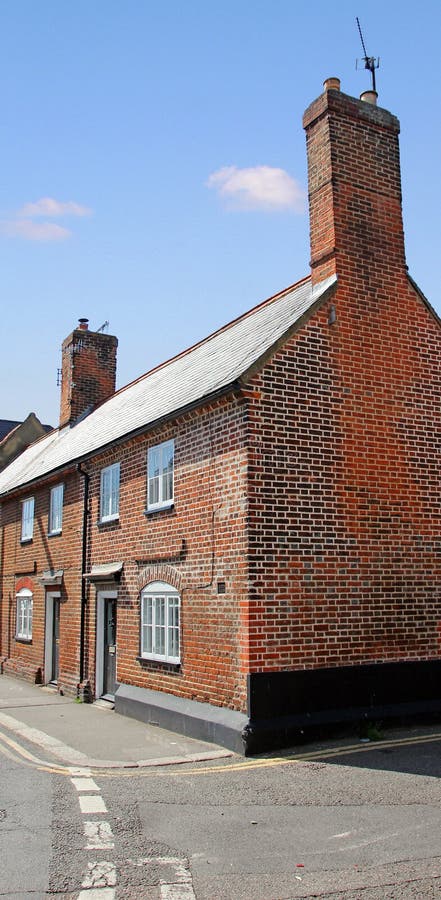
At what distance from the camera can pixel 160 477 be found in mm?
12609

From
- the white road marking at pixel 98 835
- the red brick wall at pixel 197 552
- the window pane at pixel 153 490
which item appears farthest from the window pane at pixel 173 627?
the white road marking at pixel 98 835

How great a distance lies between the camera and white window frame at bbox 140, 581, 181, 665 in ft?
38.2

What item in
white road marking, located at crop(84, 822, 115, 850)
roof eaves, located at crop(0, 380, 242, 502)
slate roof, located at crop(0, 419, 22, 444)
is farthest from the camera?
slate roof, located at crop(0, 419, 22, 444)

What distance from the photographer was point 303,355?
10.6 metres

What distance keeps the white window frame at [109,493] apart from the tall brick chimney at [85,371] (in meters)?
8.12

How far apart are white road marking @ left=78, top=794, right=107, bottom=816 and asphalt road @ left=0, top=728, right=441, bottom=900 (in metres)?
0.01

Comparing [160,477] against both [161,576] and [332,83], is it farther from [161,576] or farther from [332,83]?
[332,83]

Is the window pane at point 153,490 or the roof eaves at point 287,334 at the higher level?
the roof eaves at point 287,334

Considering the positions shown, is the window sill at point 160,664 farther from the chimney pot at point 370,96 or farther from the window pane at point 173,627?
the chimney pot at point 370,96

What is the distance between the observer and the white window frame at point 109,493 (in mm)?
14555

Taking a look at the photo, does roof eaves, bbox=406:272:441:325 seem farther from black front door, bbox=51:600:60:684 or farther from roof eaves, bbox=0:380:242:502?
black front door, bbox=51:600:60:684

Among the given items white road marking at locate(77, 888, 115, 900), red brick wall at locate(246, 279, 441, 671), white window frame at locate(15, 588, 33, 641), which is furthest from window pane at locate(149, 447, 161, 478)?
white window frame at locate(15, 588, 33, 641)

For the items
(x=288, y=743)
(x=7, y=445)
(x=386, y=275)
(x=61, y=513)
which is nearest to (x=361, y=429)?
(x=386, y=275)

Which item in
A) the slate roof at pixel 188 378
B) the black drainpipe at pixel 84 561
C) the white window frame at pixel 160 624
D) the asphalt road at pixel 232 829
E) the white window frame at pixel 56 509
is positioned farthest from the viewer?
the white window frame at pixel 56 509
